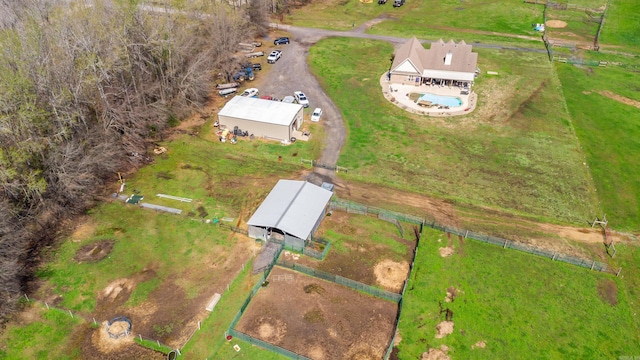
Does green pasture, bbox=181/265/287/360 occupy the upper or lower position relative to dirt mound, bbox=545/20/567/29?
lower

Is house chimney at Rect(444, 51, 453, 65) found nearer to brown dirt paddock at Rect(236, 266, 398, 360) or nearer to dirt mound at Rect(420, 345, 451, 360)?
brown dirt paddock at Rect(236, 266, 398, 360)

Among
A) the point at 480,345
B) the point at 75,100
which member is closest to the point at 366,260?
the point at 480,345

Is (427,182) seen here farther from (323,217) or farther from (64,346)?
(64,346)

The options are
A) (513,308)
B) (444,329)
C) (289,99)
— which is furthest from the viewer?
(289,99)

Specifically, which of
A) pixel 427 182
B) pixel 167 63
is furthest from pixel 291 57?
pixel 427 182

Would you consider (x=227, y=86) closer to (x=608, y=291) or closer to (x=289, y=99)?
(x=289, y=99)

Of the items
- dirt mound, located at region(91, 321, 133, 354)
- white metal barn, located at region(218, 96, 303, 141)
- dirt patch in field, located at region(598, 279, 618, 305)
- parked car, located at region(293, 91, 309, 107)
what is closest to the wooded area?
white metal barn, located at region(218, 96, 303, 141)
